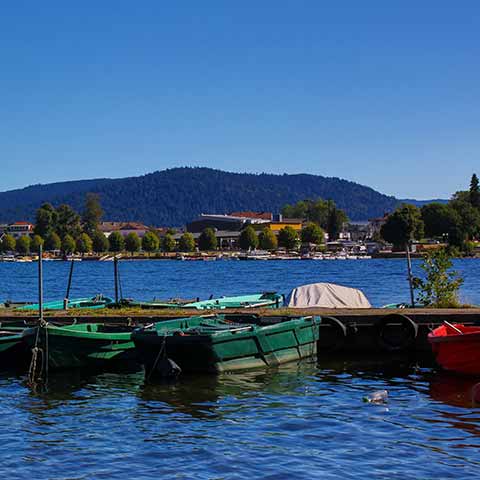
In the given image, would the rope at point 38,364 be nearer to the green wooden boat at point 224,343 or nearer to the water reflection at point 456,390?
the green wooden boat at point 224,343

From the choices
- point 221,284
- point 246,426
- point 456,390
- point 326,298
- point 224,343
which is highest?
point 326,298

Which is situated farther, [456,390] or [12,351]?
[12,351]

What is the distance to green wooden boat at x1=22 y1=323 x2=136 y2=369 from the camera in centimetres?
2595

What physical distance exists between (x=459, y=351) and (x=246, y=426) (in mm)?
8191

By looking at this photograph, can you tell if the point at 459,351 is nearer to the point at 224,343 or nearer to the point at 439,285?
the point at 224,343

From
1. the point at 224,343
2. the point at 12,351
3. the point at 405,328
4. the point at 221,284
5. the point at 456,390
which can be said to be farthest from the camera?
the point at 221,284

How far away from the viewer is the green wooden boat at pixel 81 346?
2595 centimetres

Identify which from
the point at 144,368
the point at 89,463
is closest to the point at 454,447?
the point at 89,463

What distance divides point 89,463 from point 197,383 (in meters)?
7.73

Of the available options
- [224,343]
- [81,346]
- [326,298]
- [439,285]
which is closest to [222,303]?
[326,298]

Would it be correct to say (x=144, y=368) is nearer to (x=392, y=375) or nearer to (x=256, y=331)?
(x=256, y=331)

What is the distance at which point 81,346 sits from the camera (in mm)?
26516

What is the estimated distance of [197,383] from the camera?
960 inches

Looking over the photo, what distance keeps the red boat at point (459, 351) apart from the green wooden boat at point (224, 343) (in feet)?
14.4
